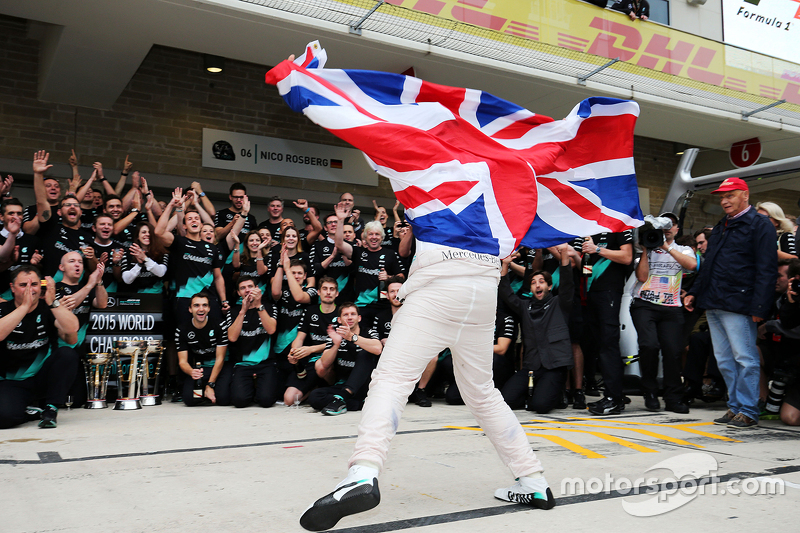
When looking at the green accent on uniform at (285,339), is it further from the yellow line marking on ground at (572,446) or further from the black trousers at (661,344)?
the black trousers at (661,344)

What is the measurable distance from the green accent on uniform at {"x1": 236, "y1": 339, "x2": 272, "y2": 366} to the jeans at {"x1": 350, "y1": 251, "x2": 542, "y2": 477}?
3.97 m

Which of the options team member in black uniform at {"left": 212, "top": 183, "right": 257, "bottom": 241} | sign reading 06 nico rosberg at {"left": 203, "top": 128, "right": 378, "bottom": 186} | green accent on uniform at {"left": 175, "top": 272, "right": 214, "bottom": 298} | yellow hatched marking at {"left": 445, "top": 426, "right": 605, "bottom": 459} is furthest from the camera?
sign reading 06 nico rosberg at {"left": 203, "top": 128, "right": 378, "bottom": 186}

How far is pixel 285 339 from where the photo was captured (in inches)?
261

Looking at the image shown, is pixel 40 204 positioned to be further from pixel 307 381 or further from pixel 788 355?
pixel 788 355

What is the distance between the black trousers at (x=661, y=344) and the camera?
18.6 ft

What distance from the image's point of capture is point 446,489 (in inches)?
115

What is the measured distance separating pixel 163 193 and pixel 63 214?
3399 millimetres

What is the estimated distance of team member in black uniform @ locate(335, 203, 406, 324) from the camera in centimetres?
673

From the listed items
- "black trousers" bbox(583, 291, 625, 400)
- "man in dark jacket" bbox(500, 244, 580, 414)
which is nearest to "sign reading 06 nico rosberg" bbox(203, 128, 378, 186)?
"man in dark jacket" bbox(500, 244, 580, 414)

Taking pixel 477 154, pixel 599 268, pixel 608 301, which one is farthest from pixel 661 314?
pixel 477 154

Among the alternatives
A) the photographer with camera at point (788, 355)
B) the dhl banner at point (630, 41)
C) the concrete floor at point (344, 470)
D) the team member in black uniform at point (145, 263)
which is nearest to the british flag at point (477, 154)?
the concrete floor at point (344, 470)

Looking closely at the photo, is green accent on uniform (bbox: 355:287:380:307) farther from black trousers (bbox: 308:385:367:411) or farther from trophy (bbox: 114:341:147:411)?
trophy (bbox: 114:341:147:411)

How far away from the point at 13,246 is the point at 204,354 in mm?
1981

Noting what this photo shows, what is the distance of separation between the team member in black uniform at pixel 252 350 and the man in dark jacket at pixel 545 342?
2.30 meters
